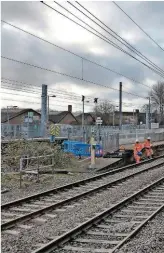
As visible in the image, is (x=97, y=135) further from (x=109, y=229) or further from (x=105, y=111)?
(x=105, y=111)

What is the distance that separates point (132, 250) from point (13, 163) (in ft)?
44.6

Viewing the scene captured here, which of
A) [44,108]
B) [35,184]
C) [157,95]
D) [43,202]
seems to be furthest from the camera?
[157,95]

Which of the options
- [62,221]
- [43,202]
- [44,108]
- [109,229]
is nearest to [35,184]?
[43,202]

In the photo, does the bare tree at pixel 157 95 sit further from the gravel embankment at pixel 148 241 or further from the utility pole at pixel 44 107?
the gravel embankment at pixel 148 241

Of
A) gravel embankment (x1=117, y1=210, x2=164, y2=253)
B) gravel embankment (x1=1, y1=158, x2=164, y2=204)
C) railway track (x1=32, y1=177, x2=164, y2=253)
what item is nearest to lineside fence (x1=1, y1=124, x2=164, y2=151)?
gravel embankment (x1=1, y1=158, x2=164, y2=204)

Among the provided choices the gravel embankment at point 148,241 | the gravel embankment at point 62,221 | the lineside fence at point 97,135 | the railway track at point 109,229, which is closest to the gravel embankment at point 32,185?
the gravel embankment at point 62,221

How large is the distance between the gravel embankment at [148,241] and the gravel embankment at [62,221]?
1501mm

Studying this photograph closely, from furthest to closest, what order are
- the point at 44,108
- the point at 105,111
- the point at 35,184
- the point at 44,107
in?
the point at 105,111 → the point at 44,108 → the point at 44,107 → the point at 35,184

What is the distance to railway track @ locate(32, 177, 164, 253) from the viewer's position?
738 centimetres

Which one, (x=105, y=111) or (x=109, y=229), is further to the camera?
(x=105, y=111)

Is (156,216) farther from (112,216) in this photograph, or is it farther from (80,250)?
(80,250)

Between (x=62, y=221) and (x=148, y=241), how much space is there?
238 centimetres

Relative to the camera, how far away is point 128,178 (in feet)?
60.1

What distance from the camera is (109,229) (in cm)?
886
